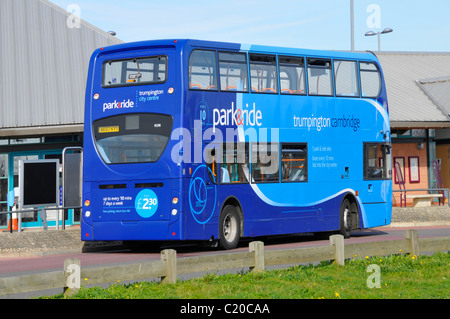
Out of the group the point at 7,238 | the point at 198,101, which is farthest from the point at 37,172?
the point at 198,101

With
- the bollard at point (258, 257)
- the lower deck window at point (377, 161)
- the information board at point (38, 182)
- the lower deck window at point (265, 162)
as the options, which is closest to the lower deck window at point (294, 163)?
the lower deck window at point (265, 162)

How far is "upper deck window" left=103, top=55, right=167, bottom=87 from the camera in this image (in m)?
19.0

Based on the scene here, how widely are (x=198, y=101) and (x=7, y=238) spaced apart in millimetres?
5960

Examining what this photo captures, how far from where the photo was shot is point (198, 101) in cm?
1895

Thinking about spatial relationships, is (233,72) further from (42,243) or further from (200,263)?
(200,263)

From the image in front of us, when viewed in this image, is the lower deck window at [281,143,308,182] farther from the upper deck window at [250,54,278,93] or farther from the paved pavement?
the paved pavement

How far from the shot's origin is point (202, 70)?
19.1 m

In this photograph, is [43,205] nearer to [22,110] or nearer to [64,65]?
[22,110]

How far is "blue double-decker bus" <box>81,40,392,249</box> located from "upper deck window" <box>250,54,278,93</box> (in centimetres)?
3

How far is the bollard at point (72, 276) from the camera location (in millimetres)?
10320

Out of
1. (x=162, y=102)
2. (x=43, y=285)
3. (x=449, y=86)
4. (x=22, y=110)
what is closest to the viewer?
(x=43, y=285)

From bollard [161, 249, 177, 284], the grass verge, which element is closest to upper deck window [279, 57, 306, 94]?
the grass verge

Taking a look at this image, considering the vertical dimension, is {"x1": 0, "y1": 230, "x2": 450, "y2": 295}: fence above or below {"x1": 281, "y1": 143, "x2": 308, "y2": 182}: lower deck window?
below

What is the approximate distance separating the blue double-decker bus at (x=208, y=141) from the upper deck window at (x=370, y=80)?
1.28m
